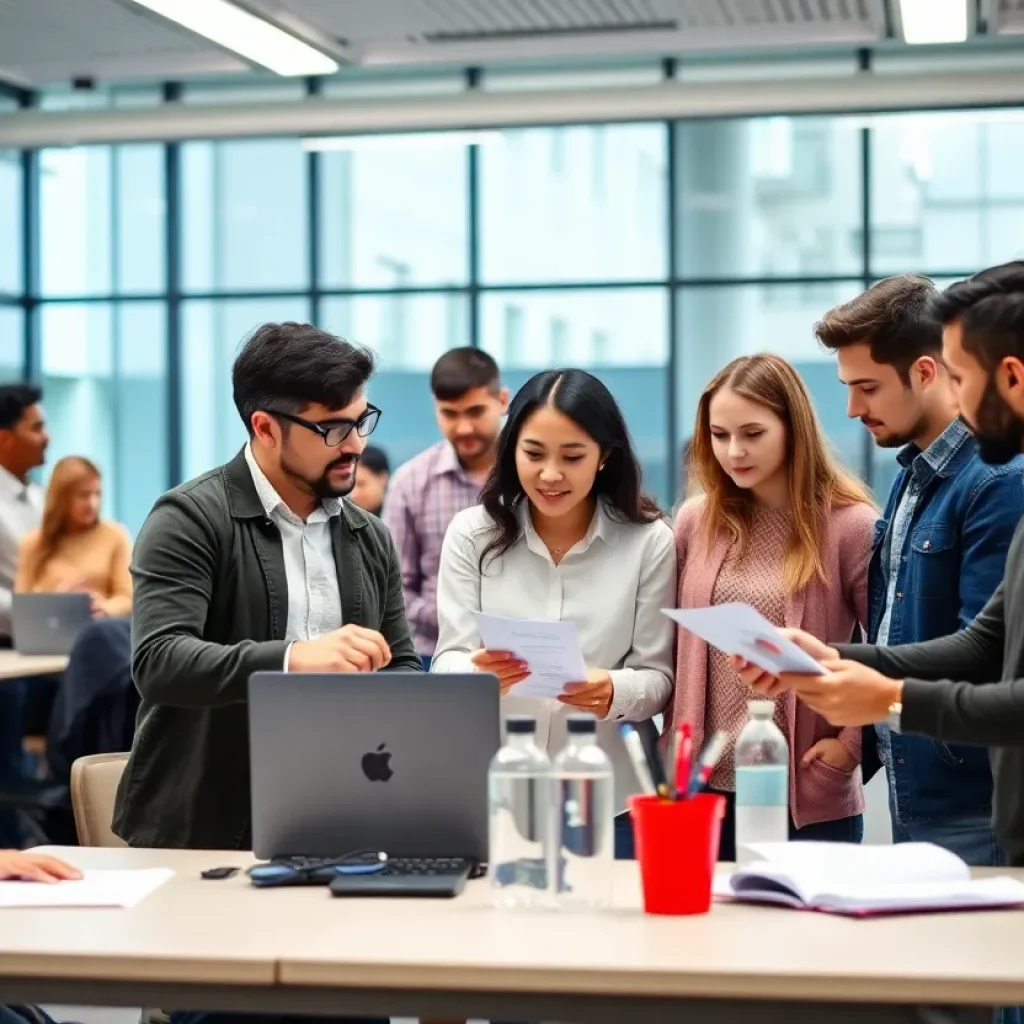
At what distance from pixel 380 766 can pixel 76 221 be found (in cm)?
881

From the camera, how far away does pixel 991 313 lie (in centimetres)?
230

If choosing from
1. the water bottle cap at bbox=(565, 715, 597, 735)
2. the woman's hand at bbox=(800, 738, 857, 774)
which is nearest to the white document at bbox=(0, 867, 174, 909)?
the water bottle cap at bbox=(565, 715, 597, 735)

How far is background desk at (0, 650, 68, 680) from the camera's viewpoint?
5066 millimetres

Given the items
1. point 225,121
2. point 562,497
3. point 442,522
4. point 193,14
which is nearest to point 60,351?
point 225,121

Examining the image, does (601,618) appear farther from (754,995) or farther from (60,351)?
(60,351)

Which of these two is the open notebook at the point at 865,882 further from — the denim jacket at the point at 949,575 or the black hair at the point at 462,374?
the black hair at the point at 462,374

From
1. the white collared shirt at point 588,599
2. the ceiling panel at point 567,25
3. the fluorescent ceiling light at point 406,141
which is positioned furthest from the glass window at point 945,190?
the white collared shirt at point 588,599

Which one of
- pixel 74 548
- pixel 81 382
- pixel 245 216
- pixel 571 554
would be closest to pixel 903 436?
pixel 571 554

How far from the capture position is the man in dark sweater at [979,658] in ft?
7.16

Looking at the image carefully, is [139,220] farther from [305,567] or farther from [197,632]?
[197,632]

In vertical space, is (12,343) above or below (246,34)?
below

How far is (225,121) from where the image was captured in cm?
855

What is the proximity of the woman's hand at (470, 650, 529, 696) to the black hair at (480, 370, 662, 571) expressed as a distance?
1.17ft

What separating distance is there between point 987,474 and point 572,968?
4.21 feet
